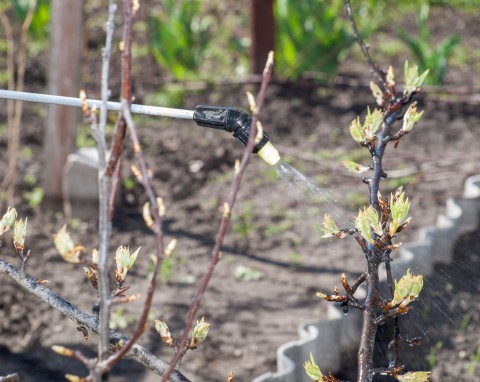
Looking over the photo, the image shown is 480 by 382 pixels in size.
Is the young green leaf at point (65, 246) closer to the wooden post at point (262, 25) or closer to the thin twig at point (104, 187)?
the thin twig at point (104, 187)

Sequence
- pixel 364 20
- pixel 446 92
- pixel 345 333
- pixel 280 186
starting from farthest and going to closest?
pixel 364 20, pixel 446 92, pixel 280 186, pixel 345 333

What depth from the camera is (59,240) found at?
114cm

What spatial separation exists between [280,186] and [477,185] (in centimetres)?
124

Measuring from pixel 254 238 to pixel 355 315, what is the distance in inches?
48.6

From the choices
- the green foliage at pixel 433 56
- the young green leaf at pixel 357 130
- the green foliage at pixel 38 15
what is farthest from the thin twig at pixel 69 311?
the green foliage at pixel 38 15

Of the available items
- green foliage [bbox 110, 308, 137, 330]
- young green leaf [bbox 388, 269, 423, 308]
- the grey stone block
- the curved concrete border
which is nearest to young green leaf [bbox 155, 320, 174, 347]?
young green leaf [bbox 388, 269, 423, 308]

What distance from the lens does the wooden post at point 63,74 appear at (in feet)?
14.8

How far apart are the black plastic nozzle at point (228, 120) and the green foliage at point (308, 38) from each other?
4549 millimetres

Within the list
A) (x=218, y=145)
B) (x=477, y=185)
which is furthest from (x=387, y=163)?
(x=218, y=145)

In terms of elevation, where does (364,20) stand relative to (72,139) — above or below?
above

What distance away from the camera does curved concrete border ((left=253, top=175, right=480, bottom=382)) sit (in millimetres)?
3121

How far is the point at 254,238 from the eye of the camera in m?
4.54

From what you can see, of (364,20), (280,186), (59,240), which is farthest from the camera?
(364,20)

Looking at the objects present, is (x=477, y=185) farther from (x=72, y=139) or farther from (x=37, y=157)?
(x=37, y=157)
